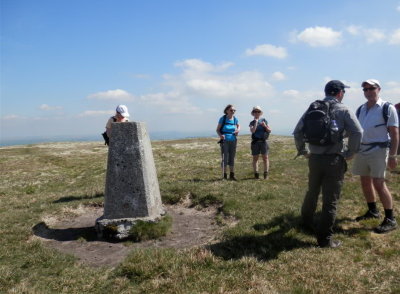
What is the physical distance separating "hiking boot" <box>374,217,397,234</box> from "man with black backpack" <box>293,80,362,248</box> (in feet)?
5.16

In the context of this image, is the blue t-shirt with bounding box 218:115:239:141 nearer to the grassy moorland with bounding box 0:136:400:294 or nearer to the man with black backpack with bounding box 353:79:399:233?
the grassy moorland with bounding box 0:136:400:294

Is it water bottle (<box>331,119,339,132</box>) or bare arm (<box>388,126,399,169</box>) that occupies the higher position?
water bottle (<box>331,119,339,132</box>)

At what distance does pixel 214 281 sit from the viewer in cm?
641

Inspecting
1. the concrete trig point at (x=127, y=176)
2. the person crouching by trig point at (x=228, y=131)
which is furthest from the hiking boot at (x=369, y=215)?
the person crouching by trig point at (x=228, y=131)

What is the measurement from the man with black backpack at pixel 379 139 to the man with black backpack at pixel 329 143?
4.99 ft

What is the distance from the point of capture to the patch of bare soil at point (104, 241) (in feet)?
28.1

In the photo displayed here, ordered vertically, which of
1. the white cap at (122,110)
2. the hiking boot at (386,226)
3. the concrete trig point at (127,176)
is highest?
the white cap at (122,110)

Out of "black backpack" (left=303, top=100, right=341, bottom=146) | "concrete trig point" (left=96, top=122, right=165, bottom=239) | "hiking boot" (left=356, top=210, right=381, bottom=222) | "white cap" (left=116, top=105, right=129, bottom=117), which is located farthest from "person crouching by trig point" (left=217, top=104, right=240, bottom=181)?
"black backpack" (left=303, top=100, right=341, bottom=146)

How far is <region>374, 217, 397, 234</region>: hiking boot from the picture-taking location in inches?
341

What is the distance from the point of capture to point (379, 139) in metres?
8.67

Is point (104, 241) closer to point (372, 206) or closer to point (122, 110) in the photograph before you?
point (122, 110)

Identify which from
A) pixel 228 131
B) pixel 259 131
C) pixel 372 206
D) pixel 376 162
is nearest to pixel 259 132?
pixel 259 131

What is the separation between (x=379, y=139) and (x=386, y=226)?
2.34 metres

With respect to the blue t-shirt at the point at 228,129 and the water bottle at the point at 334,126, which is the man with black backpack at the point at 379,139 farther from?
the blue t-shirt at the point at 228,129
